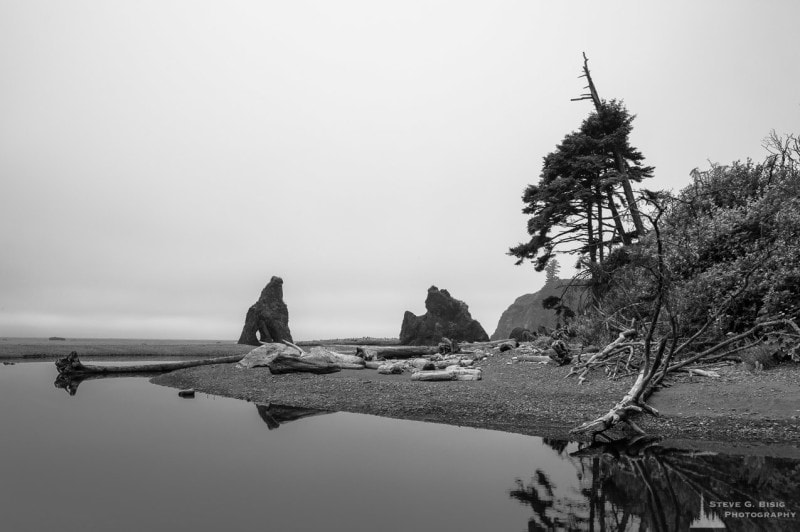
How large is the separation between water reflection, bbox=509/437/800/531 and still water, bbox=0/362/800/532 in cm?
3

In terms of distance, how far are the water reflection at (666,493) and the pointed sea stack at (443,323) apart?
41.5m

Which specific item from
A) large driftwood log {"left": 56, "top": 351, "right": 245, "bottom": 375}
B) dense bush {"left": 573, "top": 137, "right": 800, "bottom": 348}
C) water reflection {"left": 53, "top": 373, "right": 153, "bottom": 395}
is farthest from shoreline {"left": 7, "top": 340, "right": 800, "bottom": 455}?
large driftwood log {"left": 56, "top": 351, "right": 245, "bottom": 375}

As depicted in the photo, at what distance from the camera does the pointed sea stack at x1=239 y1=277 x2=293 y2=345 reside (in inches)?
2329

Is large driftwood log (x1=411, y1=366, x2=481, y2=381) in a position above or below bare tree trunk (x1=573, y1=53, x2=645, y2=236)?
below

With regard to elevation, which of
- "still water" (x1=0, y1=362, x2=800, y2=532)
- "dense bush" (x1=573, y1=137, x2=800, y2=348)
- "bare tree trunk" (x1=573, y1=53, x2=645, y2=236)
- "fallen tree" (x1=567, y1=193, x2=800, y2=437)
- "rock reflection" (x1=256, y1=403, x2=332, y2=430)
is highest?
"bare tree trunk" (x1=573, y1=53, x2=645, y2=236)

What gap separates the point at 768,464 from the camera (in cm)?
659

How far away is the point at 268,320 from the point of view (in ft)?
194

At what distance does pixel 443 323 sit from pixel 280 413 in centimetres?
3979

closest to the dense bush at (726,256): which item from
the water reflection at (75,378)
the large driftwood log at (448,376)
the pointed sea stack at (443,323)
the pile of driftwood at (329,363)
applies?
the large driftwood log at (448,376)

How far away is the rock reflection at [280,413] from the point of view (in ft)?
35.6

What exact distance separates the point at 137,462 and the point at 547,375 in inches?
587

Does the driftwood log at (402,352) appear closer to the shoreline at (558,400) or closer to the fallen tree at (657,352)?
the shoreline at (558,400)

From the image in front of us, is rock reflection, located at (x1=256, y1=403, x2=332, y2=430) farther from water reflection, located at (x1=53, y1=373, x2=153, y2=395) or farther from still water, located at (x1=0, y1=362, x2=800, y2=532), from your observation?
water reflection, located at (x1=53, y1=373, x2=153, y2=395)

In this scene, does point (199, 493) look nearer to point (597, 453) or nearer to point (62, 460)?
point (62, 460)
